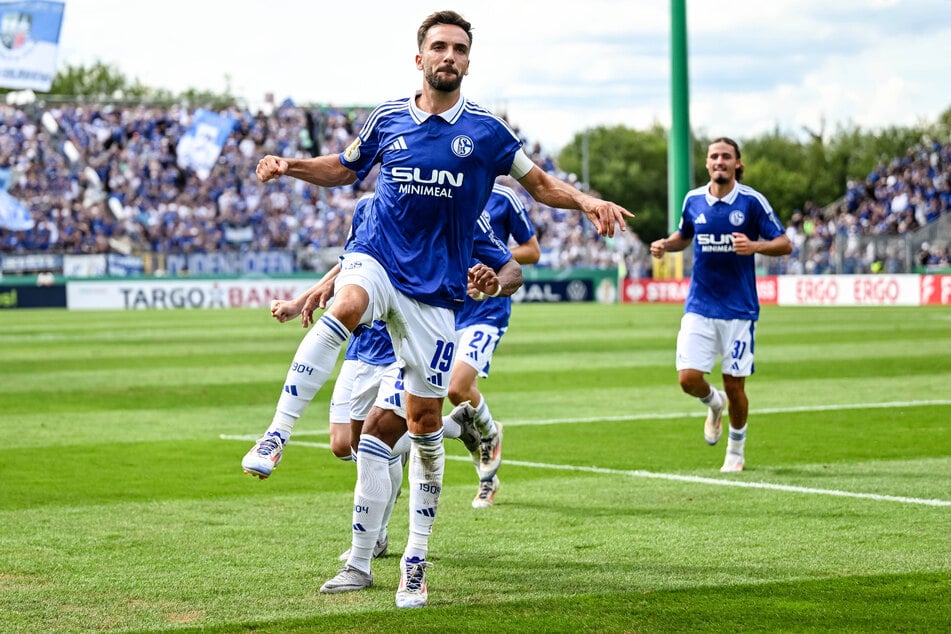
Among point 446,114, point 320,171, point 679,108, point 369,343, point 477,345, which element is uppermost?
point 679,108

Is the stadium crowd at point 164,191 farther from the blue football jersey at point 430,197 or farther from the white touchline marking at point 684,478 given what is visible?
the blue football jersey at point 430,197

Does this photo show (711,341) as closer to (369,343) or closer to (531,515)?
(531,515)

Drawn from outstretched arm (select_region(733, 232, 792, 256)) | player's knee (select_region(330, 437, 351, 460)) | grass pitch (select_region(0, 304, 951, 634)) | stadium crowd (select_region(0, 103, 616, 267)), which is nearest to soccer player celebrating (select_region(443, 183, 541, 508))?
grass pitch (select_region(0, 304, 951, 634))

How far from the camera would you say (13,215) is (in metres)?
47.2

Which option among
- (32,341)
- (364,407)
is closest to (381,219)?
(364,407)

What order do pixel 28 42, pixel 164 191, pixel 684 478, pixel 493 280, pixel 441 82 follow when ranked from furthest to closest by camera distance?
pixel 164 191
pixel 28 42
pixel 684 478
pixel 493 280
pixel 441 82

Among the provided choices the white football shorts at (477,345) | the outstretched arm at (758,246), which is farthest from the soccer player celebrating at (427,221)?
the outstretched arm at (758,246)

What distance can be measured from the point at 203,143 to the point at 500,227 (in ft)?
142

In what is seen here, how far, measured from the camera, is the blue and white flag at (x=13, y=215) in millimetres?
47156

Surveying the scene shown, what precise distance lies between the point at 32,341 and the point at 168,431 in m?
16.0

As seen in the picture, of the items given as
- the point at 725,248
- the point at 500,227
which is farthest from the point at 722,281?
the point at 500,227

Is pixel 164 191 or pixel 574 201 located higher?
pixel 164 191

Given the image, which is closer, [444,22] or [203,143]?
[444,22]

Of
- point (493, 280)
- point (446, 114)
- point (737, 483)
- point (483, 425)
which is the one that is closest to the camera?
point (446, 114)
